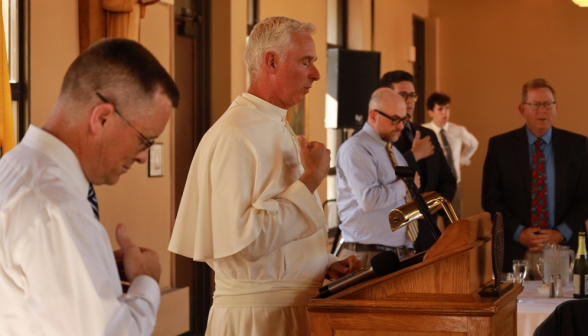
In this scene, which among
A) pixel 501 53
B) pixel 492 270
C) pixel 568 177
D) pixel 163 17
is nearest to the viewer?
pixel 492 270

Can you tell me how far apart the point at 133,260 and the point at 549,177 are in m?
3.37

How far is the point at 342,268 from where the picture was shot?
2.21 m

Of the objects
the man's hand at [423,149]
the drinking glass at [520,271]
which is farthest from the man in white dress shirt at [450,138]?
the drinking glass at [520,271]

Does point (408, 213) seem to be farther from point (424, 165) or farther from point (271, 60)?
point (424, 165)

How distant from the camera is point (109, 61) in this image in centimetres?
120

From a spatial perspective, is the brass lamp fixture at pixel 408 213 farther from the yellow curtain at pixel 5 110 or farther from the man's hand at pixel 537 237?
the man's hand at pixel 537 237

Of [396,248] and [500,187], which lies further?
[500,187]

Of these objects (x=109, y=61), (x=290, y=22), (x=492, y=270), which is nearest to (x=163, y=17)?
(x=290, y=22)

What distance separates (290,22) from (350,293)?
0.91m

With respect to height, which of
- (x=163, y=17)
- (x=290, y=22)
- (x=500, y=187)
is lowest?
(x=500, y=187)

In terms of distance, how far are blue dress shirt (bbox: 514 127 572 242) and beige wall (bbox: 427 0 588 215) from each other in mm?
5794

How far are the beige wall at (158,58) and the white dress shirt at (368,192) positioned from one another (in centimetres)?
130

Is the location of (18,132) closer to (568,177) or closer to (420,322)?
(420,322)

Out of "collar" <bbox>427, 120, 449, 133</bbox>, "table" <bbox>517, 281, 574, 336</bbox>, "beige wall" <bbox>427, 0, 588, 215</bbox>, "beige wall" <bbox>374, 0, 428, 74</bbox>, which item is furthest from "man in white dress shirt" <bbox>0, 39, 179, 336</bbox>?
"beige wall" <bbox>427, 0, 588, 215</bbox>
